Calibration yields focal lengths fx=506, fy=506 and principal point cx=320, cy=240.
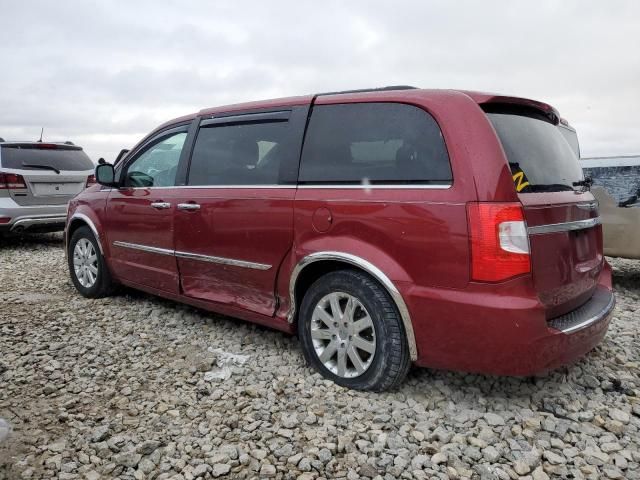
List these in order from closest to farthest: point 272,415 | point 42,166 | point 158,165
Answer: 1. point 272,415
2. point 158,165
3. point 42,166

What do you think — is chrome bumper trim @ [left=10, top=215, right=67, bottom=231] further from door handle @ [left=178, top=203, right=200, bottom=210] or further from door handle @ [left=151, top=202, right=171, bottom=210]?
door handle @ [left=178, top=203, right=200, bottom=210]

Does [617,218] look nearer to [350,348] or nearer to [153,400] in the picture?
[350,348]

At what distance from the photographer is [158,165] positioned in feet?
14.0

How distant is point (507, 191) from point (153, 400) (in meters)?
2.21

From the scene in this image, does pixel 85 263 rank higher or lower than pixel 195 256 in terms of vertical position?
lower

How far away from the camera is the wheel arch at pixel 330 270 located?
262cm

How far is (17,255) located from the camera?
7570 mm

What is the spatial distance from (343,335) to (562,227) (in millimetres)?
1305

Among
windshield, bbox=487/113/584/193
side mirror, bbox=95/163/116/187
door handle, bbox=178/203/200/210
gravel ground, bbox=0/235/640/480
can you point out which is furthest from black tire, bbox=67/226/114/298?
windshield, bbox=487/113/584/193

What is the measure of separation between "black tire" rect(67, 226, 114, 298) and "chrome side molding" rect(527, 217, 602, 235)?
383 cm

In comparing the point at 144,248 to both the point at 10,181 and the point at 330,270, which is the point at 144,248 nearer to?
the point at 330,270

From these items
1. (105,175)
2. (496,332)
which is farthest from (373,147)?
(105,175)

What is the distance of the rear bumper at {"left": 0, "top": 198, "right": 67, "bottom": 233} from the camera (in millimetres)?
7348

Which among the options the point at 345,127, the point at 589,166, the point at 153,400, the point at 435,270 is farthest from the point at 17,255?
the point at 589,166
